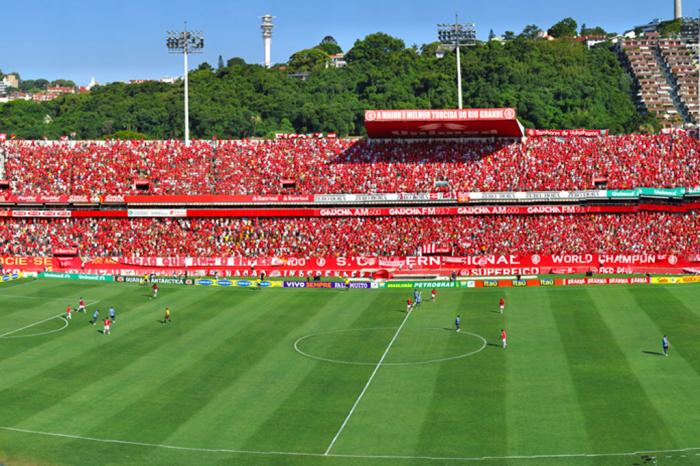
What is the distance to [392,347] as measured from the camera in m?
59.2

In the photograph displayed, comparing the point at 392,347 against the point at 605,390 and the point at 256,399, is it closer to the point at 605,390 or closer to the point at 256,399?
the point at 256,399

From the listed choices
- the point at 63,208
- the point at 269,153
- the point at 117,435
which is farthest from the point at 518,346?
the point at 63,208

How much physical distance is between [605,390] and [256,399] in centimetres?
1750

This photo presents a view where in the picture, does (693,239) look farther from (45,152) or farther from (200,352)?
(45,152)

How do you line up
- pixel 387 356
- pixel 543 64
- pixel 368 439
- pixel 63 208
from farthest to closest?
pixel 543 64
pixel 63 208
pixel 387 356
pixel 368 439

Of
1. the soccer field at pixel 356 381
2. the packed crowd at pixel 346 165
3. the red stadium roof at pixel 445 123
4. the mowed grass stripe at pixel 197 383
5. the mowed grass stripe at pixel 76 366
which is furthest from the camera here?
the packed crowd at pixel 346 165

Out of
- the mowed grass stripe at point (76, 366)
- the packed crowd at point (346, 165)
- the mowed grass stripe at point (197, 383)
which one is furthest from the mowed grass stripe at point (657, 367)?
the mowed grass stripe at point (76, 366)

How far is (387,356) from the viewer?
5700 centimetres

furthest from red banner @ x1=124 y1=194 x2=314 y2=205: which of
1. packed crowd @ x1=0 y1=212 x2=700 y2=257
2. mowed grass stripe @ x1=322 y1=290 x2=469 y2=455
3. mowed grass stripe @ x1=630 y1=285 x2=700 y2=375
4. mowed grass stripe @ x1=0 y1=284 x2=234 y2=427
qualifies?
mowed grass stripe @ x1=630 y1=285 x2=700 y2=375

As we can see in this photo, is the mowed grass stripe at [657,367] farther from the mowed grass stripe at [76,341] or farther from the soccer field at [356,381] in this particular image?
the mowed grass stripe at [76,341]

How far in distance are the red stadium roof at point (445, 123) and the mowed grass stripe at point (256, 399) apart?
99.5 feet

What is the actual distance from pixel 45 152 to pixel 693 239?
64625mm

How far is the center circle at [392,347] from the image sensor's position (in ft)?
185

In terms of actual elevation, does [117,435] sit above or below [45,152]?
below
